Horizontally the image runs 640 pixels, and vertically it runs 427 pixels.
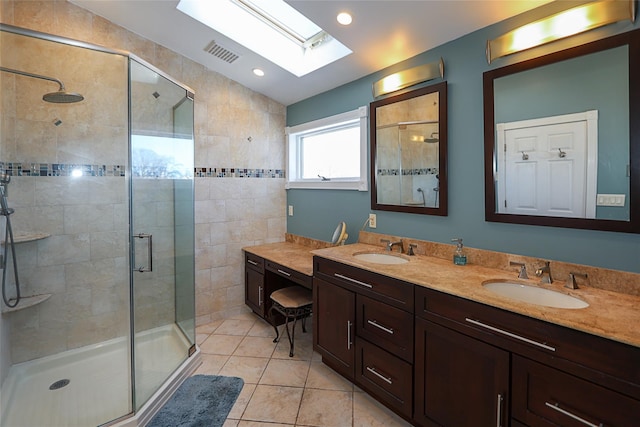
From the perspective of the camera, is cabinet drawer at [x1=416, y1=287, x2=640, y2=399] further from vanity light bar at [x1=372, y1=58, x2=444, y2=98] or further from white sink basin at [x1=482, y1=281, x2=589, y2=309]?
vanity light bar at [x1=372, y1=58, x2=444, y2=98]

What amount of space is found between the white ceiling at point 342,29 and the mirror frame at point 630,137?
31cm

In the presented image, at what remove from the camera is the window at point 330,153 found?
9.11 ft

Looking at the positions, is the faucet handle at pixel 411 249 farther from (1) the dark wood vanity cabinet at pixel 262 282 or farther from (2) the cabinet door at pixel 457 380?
(1) the dark wood vanity cabinet at pixel 262 282

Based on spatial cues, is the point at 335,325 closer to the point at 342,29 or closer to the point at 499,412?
the point at 499,412

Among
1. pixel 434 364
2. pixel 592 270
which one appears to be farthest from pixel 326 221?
pixel 592 270

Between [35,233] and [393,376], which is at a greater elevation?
[35,233]

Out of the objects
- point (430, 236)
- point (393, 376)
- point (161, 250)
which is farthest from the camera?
point (161, 250)

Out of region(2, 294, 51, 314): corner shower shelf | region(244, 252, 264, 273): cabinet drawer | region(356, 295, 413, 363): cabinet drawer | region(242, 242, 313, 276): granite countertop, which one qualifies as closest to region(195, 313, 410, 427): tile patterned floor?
region(356, 295, 413, 363): cabinet drawer

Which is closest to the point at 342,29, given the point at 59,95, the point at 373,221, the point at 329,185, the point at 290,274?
the point at 329,185

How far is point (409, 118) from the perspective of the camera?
2344mm

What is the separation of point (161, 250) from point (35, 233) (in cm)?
85

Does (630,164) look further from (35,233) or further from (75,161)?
(35,233)

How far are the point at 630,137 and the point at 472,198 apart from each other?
0.77 metres

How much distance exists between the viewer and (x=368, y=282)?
1.94 m
